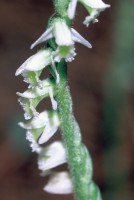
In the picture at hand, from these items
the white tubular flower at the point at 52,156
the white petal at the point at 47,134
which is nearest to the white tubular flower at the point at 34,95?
the white petal at the point at 47,134

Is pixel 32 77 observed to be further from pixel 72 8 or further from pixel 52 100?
Answer: pixel 72 8

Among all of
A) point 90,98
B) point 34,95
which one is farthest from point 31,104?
point 90,98

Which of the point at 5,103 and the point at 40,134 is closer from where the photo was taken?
the point at 40,134

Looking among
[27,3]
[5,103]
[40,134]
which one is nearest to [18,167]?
[5,103]

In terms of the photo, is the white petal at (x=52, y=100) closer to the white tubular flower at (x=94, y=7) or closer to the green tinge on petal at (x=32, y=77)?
the green tinge on petal at (x=32, y=77)

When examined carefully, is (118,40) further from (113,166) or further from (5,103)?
(5,103)

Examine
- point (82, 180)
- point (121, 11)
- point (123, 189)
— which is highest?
point (121, 11)
